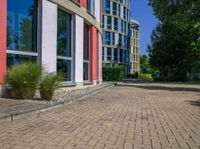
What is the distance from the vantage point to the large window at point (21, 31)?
43.3ft

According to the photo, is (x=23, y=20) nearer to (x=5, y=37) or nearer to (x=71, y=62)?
(x=5, y=37)

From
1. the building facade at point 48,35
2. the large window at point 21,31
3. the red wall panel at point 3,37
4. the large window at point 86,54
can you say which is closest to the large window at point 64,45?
the building facade at point 48,35

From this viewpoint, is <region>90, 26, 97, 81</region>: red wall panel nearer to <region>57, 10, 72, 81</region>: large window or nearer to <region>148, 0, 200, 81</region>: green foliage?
<region>57, 10, 72, 81</region>: large window

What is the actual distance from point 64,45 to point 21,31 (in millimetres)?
4491

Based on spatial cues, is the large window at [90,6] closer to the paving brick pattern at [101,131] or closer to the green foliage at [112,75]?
the paving brick pattern at [101,131]

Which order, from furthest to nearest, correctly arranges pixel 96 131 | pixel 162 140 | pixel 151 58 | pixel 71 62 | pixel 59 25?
pixel 151 58, pixel 71 62, pixel 59 25, pixel 96 131, pixel 162 140

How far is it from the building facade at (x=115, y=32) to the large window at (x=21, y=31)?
196 feet

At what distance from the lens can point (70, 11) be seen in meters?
18.4

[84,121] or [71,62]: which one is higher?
[71,62]

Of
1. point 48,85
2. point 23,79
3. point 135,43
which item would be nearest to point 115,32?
point 135,43

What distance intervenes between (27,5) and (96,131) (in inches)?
347

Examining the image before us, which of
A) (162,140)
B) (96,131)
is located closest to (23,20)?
(96,131)

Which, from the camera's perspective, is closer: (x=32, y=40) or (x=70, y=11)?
(x=32, y=40)

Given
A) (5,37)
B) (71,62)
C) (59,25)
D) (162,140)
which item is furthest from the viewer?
(71,62)
